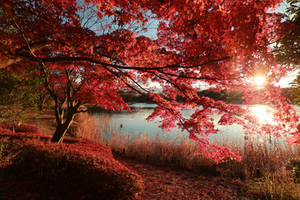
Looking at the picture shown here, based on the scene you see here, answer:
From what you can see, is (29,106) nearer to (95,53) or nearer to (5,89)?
(5,89)

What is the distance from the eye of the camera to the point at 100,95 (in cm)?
446

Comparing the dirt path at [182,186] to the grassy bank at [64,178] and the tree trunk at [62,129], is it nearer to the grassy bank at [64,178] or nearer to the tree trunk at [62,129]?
the grassy bank at [64,178]

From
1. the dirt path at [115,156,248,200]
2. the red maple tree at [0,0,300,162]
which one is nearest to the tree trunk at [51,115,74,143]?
the red maple tree at [0,0,300,162]

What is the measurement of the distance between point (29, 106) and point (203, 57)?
14.4ft

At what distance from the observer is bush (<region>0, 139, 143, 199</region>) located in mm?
2596

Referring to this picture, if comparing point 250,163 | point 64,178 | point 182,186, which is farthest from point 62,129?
point 250,163

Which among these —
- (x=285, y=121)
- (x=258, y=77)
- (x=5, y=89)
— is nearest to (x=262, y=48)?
(x=258, y=77)

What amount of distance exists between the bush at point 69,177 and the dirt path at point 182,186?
2.34ft

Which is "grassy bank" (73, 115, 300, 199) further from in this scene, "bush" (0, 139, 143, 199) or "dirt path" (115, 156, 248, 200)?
"bush" (0, 139, 143, 199)

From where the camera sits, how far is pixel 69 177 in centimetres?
282

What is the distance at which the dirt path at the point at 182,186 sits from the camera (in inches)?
130

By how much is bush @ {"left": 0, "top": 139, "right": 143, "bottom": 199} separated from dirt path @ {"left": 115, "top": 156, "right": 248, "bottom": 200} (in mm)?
712

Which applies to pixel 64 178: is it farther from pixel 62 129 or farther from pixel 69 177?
pixel 62 129

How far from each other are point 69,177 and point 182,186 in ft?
8.71
